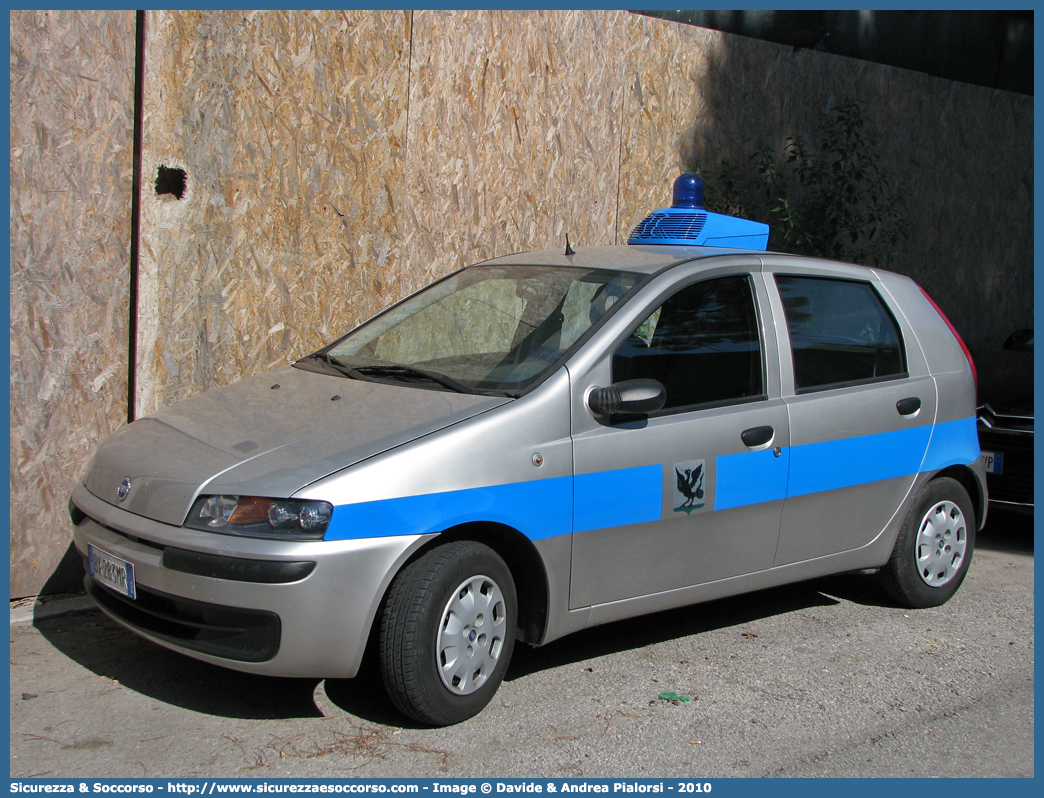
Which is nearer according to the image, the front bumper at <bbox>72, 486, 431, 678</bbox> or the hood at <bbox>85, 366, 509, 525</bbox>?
the front bumper at <bbox>72, 486, 431, 678</bbox>

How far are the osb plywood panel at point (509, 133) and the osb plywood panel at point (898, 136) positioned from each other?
12.9 inches

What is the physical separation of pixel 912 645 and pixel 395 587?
2.76 meters

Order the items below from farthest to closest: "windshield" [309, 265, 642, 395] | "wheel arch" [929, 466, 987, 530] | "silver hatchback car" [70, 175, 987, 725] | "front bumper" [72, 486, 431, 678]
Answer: "wheel arch" [929, 466, 987, 530] < "windshield" [309, 265, 642, 395] < "silver hatchback car" [70, 175, 987, 725] < "front bumper" [72, 486, 431, 678]

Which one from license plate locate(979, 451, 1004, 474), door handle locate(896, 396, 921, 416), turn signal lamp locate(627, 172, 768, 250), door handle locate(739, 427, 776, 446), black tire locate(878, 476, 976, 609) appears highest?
turn signal lamp locate(627, 172, 768, 250)

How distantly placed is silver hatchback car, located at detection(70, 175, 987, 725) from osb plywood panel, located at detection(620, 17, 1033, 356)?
288 centimetres

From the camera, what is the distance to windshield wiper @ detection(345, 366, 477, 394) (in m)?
4.15

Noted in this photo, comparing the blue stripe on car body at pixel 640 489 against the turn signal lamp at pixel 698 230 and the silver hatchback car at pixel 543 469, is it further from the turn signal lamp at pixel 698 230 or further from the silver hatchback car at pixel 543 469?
the turn signal lamp at pixel 698 230

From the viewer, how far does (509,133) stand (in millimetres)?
7184

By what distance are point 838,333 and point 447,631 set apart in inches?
102

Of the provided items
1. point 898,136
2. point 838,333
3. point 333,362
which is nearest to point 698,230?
point 838,333

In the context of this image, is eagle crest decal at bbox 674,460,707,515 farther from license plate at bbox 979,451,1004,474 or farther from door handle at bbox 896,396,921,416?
license plate at bbox 979,451,1004,474

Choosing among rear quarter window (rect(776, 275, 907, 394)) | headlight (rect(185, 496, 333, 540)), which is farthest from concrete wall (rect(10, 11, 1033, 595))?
rear quarter window (rect(776, 275, 907, 394))

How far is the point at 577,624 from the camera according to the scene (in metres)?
4.12

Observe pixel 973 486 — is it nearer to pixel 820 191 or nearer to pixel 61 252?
pixel 820 191
